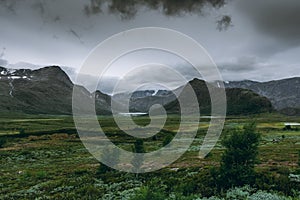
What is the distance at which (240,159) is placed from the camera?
28500 millimetres

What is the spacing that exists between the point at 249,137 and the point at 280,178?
473 centimetres

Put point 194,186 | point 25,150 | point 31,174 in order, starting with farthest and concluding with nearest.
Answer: point 25,150 < point 31,174 < point 194,186

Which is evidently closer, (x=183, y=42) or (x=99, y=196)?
(x=183, y=42)

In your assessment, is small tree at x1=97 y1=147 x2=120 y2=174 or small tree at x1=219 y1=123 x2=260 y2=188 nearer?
small tree at x1=219 y1=123 x2=260 y2=188

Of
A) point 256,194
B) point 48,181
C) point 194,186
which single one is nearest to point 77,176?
point 48,181

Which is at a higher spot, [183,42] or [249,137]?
[183,42]

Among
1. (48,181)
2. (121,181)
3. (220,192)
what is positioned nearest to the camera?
(220,192)

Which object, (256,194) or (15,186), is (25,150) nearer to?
(15,186)

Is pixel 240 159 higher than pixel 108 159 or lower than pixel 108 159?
higher

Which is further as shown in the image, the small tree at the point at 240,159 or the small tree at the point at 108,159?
the small tree at the point at 108,159

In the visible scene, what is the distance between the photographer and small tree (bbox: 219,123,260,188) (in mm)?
28031

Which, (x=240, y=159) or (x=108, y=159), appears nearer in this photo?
(x=240, y=159)

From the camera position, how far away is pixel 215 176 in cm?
2953

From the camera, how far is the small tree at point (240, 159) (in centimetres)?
2803
